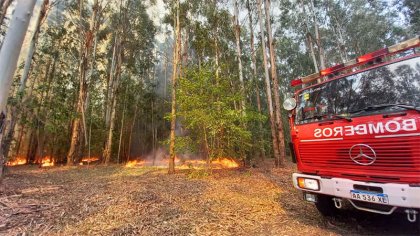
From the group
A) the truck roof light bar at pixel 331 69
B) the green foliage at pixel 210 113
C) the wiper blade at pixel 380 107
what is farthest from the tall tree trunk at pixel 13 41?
the green foliage at pixel 210 113

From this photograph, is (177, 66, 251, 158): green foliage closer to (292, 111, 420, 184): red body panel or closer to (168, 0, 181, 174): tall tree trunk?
(168, 0, 181, 174): tall tree trunk

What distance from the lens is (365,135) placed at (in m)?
3.24

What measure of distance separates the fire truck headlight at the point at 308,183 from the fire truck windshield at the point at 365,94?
96 centimetres

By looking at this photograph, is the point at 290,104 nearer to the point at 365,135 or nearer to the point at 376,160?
the point at 365,135

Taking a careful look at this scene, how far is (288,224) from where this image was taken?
4.15 m

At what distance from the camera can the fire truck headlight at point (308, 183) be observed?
3.81m

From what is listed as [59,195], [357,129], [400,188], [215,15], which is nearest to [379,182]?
[400,188]

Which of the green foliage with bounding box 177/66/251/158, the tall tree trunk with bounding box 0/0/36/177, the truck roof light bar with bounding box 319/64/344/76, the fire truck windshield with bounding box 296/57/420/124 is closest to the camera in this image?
the fire truck windshield with bounding box 296/57/420/124

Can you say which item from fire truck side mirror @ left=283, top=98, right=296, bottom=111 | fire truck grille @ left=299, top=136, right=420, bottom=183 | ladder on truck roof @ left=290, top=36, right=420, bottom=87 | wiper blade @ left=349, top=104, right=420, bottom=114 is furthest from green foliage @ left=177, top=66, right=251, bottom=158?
wiper blade @ left=349, top=104, right=420, bottom=114

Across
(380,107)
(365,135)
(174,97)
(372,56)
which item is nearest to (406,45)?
(372,56)

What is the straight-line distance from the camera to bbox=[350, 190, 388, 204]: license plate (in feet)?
9.85

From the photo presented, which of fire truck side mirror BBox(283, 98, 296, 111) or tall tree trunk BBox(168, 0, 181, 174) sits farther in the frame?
tall tree trunk BBox(168, 0, 181, 174)

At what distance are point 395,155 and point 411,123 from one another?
418 mm

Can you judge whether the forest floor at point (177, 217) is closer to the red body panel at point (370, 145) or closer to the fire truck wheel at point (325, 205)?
the fire truck wheel at point (325, 205)
